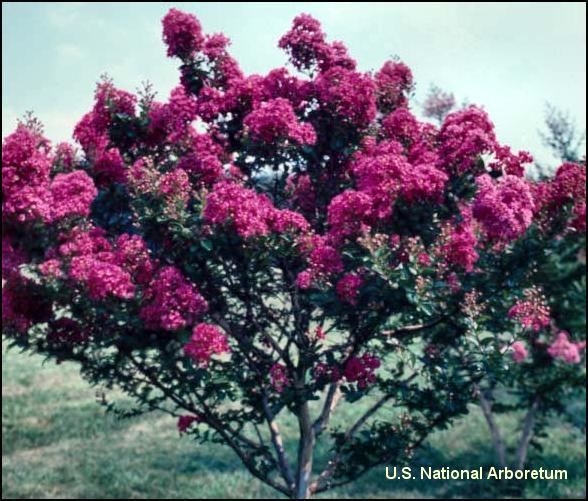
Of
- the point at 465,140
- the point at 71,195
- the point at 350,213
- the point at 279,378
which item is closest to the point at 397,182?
the point at 350,213

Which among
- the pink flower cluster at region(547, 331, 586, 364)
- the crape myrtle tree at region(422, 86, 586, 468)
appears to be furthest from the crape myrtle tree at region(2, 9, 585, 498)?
the pink flower cluster at region(547, 331, 586, 364)

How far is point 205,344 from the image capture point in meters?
3.89

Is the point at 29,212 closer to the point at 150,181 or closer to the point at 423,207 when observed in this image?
the point at 150,181

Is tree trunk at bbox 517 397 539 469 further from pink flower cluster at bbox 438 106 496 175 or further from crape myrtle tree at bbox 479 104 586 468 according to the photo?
pink flower cluster at bbox 438 106 496 175

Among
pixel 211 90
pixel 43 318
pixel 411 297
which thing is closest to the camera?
pixel 411 297

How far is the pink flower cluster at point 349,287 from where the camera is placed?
3.78 metres

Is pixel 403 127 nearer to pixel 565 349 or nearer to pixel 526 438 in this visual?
pixel 565 349

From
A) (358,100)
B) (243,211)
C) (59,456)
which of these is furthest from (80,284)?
(59,456)

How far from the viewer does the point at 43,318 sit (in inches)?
167

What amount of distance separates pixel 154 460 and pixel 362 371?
35.0ft

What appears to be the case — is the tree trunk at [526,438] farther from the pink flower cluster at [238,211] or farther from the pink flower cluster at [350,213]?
the pink flower cluster at [238,211]

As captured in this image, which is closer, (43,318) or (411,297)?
(411,297)

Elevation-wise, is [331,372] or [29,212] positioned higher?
[29,212]

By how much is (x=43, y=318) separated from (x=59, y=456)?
1090cm
